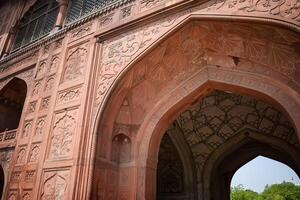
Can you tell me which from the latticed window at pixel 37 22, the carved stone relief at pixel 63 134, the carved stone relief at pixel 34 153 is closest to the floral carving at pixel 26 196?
the carved stone relief at pixel 34 153

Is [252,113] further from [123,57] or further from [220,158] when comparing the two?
[123,57]

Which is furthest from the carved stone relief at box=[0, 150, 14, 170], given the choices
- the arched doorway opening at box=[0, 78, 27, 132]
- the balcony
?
the arched doorway opening at box=[0, 78, 27, 132]

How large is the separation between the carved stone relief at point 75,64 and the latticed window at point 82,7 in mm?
1114

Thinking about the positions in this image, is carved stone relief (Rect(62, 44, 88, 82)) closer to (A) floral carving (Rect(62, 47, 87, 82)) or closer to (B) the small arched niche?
(A) floral carving (Rect(62, 47, 87, 82))

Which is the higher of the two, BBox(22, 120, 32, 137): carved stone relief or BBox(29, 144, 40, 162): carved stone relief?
BBox(22, 120, 32, 137): carved stone relief

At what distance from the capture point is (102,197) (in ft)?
14.7

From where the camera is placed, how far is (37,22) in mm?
8258

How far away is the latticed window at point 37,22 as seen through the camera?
305 inches

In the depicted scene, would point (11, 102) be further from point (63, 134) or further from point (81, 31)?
point (63, 134)

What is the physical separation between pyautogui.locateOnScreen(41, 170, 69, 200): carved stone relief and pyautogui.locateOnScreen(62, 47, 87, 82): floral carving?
6.04 ft

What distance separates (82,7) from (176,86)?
319 cm

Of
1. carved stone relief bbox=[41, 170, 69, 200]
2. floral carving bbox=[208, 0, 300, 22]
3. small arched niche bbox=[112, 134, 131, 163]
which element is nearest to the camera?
floral carving bbox=[208, 0, 300, 22]

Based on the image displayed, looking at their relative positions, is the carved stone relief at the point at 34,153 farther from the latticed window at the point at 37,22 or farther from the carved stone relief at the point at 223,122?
the carved stone relief at the point at 223,122

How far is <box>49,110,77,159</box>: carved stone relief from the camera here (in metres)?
4.90
